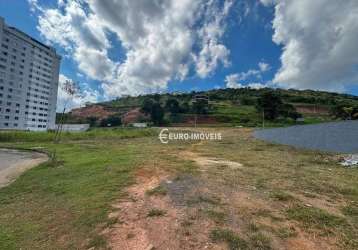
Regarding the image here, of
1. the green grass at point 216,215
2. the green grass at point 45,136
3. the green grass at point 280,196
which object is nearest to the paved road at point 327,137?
the green grass at point 280,196

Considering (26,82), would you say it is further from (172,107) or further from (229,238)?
(229,238)

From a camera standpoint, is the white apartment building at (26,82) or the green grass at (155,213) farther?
the white apartment building at (26,82)

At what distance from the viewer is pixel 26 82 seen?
5828 cm

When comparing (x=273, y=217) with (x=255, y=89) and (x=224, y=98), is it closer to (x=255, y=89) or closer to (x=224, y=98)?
(x=224, y=98)

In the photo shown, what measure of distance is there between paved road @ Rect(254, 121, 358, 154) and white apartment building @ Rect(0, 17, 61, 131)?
59712 mm

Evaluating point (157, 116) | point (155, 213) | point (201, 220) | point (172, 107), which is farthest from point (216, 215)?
point (172, 107)

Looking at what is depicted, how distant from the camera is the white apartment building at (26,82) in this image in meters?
52.7

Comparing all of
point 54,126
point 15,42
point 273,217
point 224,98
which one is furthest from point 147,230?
point 224,98

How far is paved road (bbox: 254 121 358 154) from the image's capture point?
13.4m

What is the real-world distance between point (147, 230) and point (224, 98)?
86445 mm

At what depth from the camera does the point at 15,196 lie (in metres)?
7.21

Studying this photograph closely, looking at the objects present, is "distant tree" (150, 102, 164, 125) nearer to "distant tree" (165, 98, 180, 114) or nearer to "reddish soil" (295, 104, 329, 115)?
"distant tree" (165, 98, 180, 114)

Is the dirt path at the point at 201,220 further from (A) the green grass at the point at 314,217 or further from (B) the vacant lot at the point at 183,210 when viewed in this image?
(A) the green grass at the point at 314,217

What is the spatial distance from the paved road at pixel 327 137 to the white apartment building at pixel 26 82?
59.7 m
